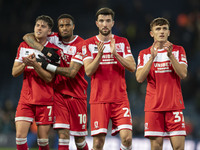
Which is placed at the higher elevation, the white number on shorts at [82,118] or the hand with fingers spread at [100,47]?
the hand with fingers spread at [100,47]

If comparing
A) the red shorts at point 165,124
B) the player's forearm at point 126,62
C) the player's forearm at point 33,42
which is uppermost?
the player's forearm at point 33,42

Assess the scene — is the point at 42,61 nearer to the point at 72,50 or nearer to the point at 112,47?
the point at 72,50

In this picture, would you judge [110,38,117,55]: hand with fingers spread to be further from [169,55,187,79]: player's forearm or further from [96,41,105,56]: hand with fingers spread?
[169,55,187,79]: player's forearm

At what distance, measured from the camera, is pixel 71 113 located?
7125mm

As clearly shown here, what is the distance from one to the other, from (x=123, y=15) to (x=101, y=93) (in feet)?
37.2

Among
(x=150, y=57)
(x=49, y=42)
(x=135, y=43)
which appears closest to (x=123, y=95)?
(x=150, y=57)

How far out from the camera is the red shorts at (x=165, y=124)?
6.34 metres

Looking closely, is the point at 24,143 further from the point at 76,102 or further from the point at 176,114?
the point at 176,114

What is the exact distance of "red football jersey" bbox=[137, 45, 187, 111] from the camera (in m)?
6.44

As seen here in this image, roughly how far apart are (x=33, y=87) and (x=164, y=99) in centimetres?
228

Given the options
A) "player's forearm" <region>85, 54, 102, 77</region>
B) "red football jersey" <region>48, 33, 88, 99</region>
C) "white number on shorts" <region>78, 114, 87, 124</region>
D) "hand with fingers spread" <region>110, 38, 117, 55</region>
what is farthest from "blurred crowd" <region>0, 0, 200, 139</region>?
"hand with fingers spread" <region>110, 38, 117, 55</region>

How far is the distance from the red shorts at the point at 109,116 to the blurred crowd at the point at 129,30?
6.41m

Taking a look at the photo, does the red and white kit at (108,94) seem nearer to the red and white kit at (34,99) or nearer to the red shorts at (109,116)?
the red shorts at (109,116)

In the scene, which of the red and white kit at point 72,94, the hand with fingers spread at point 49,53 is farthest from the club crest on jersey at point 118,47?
the hand with fingers spread at point 49,53
